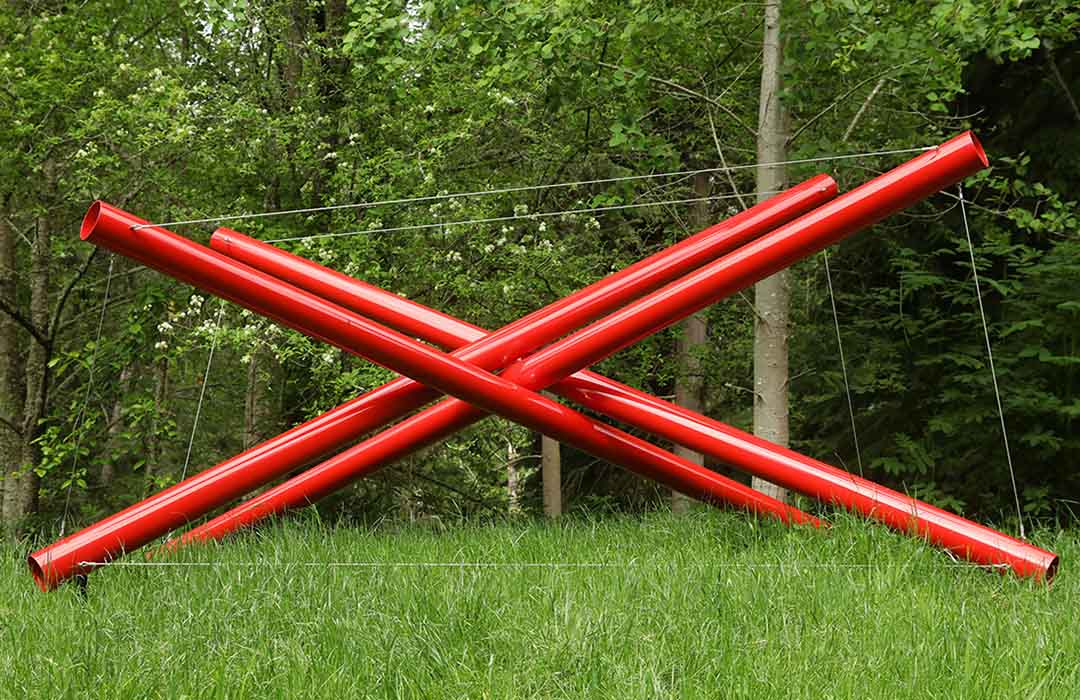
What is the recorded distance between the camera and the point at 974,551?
15.2ft

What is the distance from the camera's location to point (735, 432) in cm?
520

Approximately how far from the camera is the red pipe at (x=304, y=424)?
14.9 feet

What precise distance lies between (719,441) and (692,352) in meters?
5.53

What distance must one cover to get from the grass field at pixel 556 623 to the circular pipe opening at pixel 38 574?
0.09m

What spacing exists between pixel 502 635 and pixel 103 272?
9.39 m

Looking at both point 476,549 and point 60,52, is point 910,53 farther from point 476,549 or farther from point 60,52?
point 60,52

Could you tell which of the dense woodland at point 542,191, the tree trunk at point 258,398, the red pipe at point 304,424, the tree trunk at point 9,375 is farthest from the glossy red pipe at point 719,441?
the tree trunk at point 9,375

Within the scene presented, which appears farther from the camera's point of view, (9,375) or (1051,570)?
(9,375)

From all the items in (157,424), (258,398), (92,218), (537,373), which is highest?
(92,218)

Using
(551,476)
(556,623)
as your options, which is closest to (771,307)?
(556,623)

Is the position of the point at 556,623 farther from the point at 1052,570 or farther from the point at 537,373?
the point at 1052,570

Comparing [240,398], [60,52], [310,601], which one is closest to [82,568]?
[310,601]

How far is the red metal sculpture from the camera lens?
4.58 m

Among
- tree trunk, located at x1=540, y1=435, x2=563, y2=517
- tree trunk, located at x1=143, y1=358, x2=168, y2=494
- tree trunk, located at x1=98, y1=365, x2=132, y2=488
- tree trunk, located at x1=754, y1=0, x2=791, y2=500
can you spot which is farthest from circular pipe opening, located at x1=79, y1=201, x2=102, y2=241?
tree trunk, located at x1=540, y1=435, x2=563, y2=517
